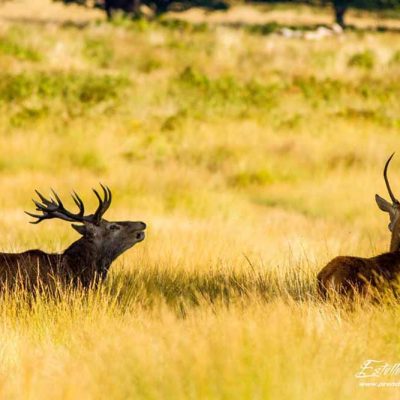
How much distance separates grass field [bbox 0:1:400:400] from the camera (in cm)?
598

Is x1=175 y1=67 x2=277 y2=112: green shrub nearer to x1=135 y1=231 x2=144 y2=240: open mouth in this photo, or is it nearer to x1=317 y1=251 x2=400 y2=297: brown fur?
x1=135 y1=231 x2=144 y2=240: open mouth

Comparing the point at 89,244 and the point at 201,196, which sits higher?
the point at 89,244

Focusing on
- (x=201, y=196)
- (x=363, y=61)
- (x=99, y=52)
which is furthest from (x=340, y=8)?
(x=201, y=196)

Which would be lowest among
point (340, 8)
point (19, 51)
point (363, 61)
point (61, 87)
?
point (61, 87)

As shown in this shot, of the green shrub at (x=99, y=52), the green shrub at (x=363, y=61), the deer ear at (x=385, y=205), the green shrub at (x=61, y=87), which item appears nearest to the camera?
the deer ear at (x=385, y=205)

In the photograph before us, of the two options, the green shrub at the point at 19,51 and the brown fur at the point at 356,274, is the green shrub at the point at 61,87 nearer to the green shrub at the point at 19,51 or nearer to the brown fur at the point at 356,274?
the green shrub at the point at 19,51

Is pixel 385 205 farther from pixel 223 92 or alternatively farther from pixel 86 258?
pixel 223 92

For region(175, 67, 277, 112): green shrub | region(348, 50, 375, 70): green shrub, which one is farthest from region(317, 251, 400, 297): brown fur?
region(348, 50, 375, 70): green shrub

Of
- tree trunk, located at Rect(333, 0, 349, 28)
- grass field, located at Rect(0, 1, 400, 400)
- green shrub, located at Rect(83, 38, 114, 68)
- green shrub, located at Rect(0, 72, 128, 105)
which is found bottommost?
grass field, located at Rect(0, 1, 400, 400)

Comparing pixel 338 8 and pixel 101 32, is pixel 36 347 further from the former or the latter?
pixel 338 8

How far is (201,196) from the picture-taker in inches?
621

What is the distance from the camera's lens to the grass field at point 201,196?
5.98 m

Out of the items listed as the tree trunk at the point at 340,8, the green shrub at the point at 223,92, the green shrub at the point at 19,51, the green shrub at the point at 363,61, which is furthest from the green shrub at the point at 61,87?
the tree trunk at the point at 340,8

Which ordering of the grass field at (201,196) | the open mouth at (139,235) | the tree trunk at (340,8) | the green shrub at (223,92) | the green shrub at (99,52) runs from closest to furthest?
the grass field at (201,196)
the open mouth at (139,235)
the green shrub at (223,92)
the green shrub at (99,52)
the tree trunk at (340,8)
